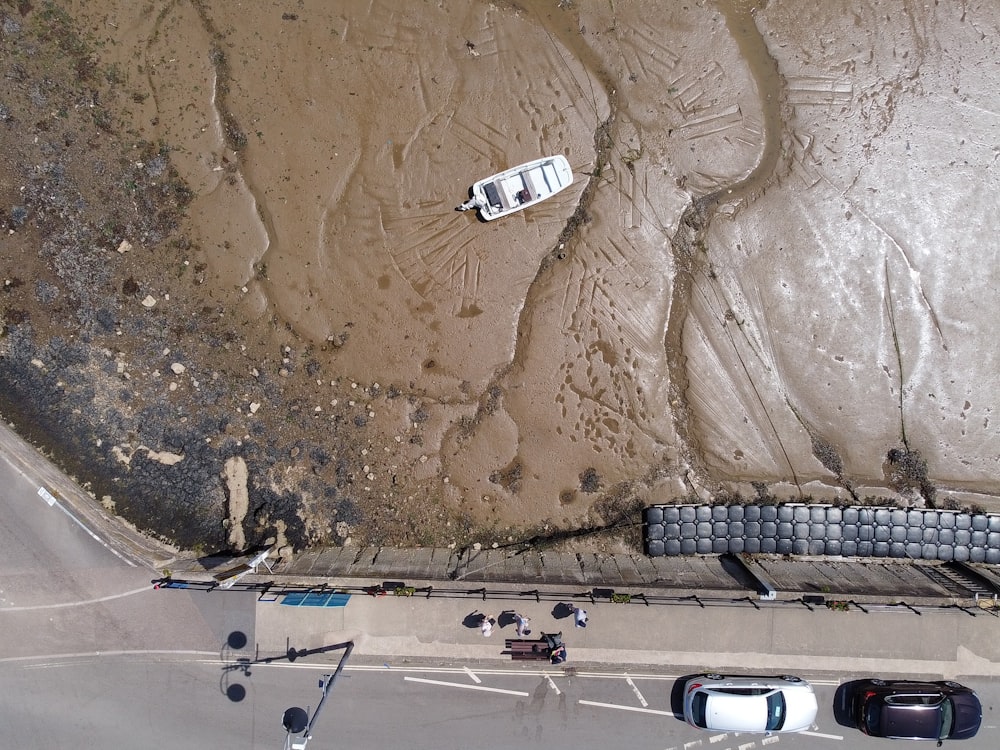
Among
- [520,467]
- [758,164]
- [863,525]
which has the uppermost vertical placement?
[758,164]

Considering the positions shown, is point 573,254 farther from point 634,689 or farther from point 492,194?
point 634,689

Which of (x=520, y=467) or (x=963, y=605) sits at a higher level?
(x=520, y=467)

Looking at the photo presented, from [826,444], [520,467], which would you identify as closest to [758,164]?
[826,444]

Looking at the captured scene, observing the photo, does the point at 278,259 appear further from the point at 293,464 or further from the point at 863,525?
the point at 863,525

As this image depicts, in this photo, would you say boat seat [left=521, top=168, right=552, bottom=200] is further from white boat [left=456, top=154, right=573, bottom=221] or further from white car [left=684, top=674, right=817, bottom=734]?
white car [left=684, top=674, right=817, bottom=734]

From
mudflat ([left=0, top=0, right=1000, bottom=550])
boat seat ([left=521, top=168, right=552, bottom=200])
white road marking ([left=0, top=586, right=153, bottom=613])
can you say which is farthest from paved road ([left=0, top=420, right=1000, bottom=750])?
Answer: boat seat ([left=521, top=168, right=552, bottom=200])

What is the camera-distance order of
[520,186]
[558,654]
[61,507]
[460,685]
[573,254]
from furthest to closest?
1. [573,254]
2. [520,186]
3. [61,507]
4. [460,685]
5. [558,654]

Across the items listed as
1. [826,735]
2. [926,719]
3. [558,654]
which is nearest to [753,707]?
[826,735]
